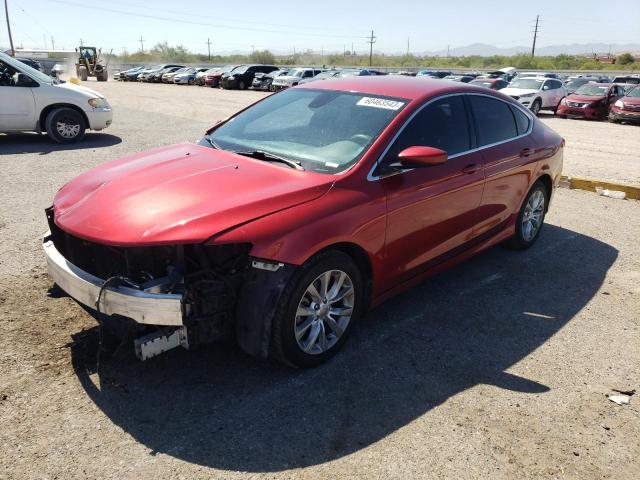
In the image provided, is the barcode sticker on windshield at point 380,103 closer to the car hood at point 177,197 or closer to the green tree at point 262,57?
the car hood at point 177,197

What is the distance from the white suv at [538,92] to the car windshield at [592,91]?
0.85 m

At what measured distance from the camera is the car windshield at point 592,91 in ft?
68.4

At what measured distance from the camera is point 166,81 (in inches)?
1702

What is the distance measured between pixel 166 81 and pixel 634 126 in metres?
35.0

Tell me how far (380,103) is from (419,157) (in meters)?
0.71

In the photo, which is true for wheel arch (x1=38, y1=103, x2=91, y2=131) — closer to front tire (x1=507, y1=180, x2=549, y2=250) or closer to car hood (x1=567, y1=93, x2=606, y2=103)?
front tire (x1=507, y1=180, x2=549, y2=250)

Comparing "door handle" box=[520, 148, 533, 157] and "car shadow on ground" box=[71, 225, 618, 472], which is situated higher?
"door handle" box=[520, 148, 533, 157]

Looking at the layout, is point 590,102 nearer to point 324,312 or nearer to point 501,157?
point 501,157

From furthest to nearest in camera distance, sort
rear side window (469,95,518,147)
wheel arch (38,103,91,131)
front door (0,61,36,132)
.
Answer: wheel arch (38,103,91,131) → front door (0,61,36,132) → rear side window (469,95,518,147)

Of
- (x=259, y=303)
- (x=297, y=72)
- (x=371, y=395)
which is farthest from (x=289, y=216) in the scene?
(x=297, y=72)

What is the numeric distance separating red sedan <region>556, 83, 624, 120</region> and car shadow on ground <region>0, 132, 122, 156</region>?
16.9 meters

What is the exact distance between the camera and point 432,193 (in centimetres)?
395

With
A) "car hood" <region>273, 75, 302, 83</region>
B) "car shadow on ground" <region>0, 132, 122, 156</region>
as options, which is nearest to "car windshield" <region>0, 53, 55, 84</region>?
"car shadow on ground" <region>0, 132, 122, 156</region>

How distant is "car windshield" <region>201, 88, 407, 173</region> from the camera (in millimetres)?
3672
